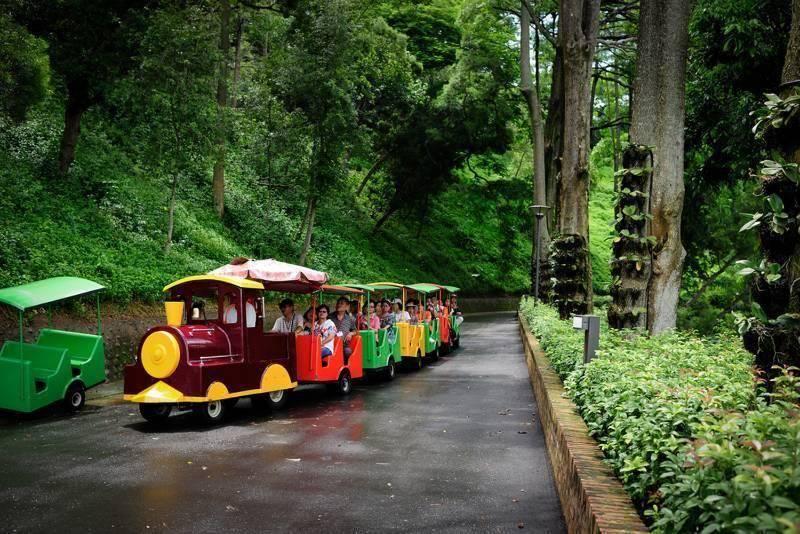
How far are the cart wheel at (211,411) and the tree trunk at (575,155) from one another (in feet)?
31.0

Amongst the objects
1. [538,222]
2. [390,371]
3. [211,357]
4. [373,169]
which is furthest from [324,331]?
[373,169]

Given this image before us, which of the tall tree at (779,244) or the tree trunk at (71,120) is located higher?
the tree trunk at (71,120)

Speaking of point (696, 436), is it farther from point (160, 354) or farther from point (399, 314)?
point (399, 314)

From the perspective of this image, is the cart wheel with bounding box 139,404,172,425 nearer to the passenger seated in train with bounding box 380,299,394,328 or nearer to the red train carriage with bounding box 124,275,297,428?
the red train carriage with bounding box 124,275,297,428

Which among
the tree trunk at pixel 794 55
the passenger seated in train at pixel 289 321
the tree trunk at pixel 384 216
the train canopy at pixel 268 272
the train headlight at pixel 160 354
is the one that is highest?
the tree trunk at pixel 384 216

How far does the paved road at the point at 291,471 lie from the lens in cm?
648

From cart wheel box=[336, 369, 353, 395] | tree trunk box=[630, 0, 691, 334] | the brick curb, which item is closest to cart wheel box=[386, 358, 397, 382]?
cart wheel box=[336, 369, 353, 395]

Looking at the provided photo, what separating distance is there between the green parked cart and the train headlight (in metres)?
1.74

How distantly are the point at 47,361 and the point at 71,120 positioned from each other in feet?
35.2

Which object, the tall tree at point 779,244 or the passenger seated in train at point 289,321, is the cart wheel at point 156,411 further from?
the tall tree at point 779,244

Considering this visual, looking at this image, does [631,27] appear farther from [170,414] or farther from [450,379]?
[170,414]

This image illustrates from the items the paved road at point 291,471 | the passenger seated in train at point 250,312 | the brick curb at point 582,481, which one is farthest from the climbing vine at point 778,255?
the passenger seated in train at point 250,312

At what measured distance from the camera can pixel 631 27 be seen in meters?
27.0

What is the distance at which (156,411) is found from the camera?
1133 centimetres
